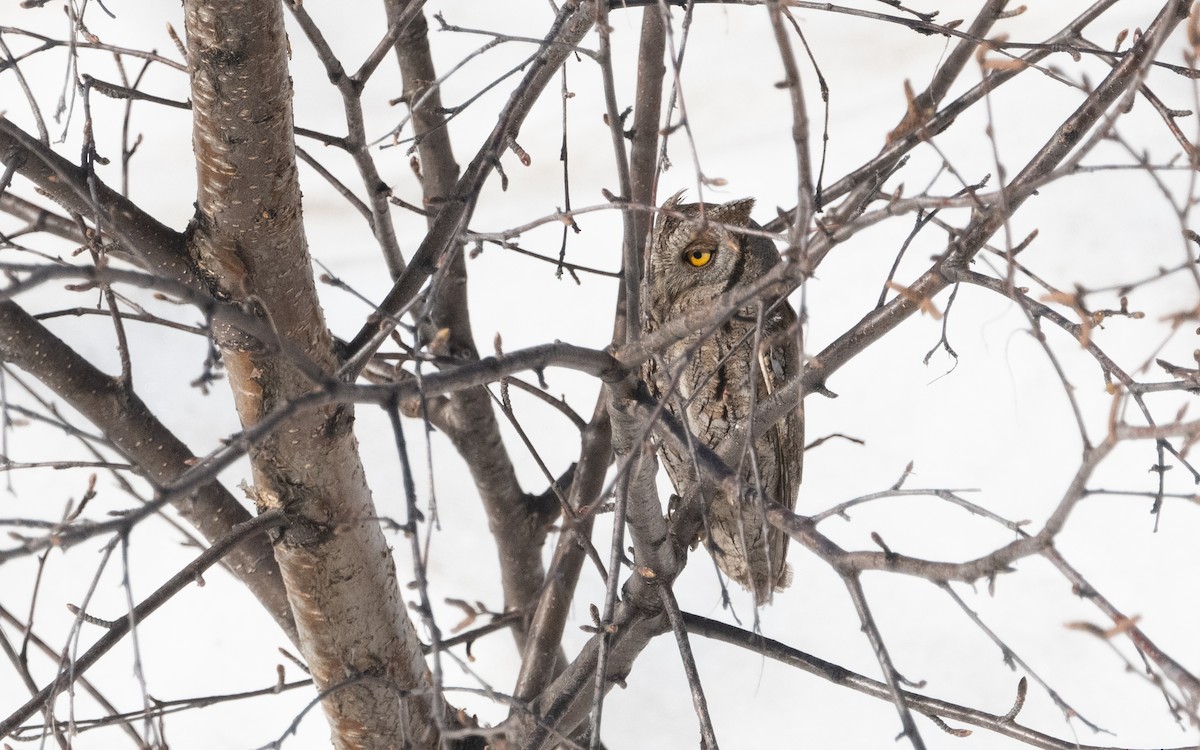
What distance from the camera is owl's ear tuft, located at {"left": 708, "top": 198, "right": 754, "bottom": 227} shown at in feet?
4.18

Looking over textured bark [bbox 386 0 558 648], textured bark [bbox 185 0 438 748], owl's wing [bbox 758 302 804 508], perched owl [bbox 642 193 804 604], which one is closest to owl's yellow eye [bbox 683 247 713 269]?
perched owl [bbox 642 193 804 604]

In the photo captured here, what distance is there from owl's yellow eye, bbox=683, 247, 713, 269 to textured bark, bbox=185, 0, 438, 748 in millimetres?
618

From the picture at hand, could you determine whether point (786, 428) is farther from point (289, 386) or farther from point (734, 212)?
point (289, 386)

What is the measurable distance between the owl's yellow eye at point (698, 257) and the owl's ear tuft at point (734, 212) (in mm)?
86

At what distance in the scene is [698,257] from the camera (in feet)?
4.67

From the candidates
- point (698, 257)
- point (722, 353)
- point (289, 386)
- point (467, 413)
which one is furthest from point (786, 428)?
point (289, 386)

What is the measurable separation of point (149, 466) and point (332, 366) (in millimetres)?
338

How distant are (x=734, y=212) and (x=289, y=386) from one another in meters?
0.66

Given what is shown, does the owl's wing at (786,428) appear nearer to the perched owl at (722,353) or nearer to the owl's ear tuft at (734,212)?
the perched owl at (722,353)

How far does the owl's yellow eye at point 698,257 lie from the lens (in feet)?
4.66

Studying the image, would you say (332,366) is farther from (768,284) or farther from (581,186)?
(581,186)

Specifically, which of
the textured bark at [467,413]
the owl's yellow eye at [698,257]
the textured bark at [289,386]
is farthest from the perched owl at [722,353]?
the textured bark at [289,386]

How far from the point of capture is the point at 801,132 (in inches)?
19.2

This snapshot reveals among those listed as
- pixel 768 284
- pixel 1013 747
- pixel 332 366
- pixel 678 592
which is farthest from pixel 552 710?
pixel 1013 747
